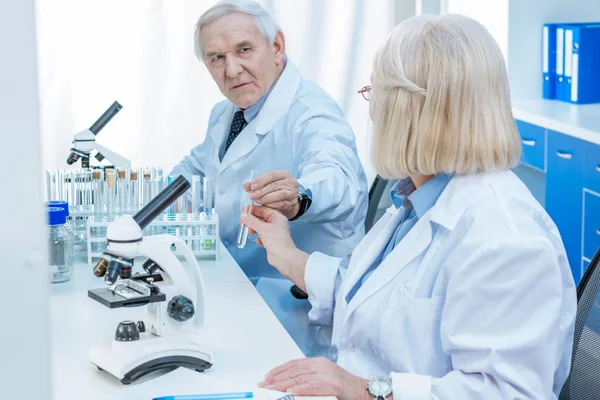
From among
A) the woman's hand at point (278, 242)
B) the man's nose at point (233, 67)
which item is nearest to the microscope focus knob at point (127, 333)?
the woman's hand at point (278, 242)

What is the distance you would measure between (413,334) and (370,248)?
257 millimetres

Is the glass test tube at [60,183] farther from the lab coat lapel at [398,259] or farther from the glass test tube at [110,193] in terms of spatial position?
the lab coat lapel at [398,259]

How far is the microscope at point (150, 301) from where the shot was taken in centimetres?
133

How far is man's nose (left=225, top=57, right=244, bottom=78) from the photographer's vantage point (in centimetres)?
238

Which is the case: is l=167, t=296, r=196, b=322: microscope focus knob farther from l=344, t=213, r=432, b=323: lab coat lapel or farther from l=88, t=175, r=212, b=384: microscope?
l=344, t=213, r=432, b=323: lab coat lapel

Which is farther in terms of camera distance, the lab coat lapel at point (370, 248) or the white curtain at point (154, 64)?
the white curtain at point (154, 64)

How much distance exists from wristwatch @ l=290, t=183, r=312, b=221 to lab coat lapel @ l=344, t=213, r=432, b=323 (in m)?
0.55

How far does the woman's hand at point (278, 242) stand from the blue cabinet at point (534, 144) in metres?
1.88

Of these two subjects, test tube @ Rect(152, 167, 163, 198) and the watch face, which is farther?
test tube @ Rect(152, 167, 163, 198)

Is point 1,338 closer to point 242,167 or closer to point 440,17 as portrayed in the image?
point 440,17

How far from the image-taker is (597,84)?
3.74 m

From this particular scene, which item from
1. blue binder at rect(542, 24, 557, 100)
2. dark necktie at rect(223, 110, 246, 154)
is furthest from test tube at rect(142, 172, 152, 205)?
blue binder at rect(542, 24, 557, 100)

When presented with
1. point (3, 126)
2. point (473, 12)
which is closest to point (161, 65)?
point (473, 12)

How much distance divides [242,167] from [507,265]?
1.28 metres
